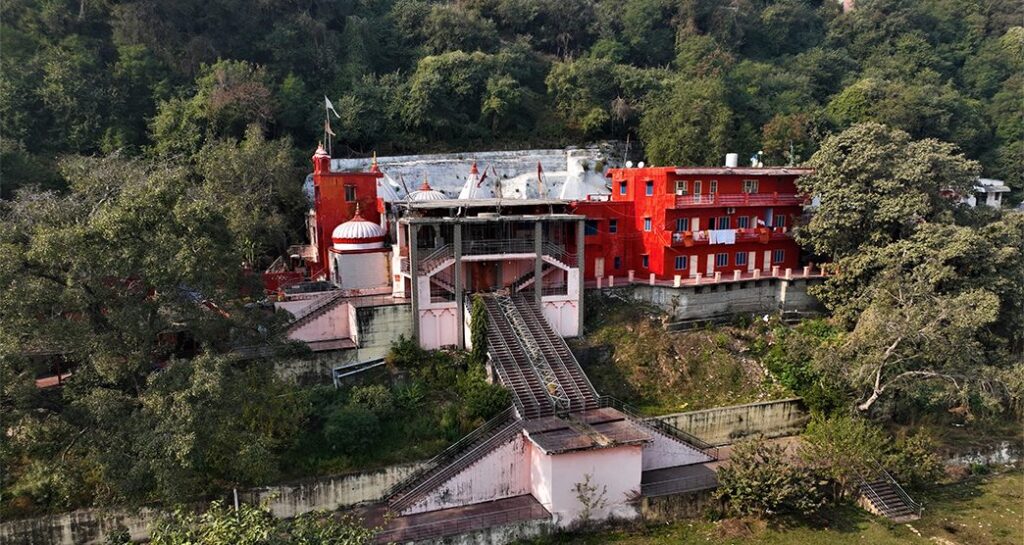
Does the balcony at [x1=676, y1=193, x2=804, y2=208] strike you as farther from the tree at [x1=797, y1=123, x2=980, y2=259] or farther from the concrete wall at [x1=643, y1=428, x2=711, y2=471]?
the concrete wall at [x1=643, y1=428, x2=711, y2=471]

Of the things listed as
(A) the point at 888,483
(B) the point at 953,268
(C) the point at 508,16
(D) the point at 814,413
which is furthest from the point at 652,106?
(A) the point at 888,483

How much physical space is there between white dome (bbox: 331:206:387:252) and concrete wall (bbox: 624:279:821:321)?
11.9 metres

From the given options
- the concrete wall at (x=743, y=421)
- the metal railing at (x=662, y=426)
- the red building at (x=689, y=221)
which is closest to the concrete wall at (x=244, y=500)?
the metal railing at (x=662, y=426)

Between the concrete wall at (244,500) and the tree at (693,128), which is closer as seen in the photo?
the concrete wall at (244,500)

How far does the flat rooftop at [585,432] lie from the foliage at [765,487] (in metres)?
2.76

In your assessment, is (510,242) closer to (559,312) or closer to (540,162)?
(559,312)

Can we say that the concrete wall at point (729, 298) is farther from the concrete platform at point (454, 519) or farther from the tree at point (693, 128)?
the tree at point (693, 128)

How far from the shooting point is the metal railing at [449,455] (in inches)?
736

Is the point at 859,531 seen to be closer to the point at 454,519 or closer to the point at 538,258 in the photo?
the point at 454,519

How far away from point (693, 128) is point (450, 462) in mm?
29206

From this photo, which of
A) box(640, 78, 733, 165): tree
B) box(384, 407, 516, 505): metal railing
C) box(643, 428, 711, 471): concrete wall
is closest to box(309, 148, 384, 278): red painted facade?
box(384, 407, 516, 505): metal railing

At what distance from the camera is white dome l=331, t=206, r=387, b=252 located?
2719 centimetres

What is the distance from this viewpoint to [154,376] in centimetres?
1523

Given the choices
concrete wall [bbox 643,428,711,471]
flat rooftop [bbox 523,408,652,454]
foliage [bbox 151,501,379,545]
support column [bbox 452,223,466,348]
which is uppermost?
support column [bbox 452,223,466,348]
